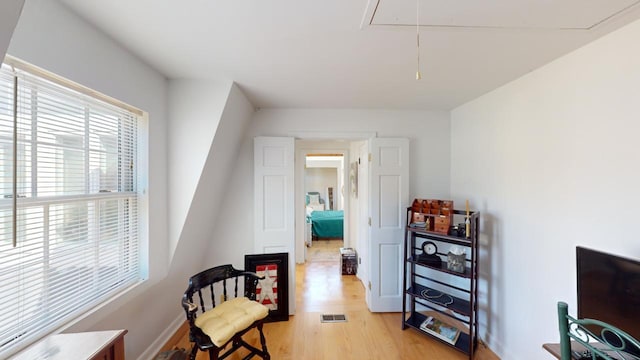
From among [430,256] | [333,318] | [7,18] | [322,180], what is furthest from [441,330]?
[322,180]

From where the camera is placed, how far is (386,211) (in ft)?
9.49

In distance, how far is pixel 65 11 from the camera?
120cm

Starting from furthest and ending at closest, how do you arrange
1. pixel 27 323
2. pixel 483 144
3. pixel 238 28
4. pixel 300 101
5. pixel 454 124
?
pixel 454 124 < pixel 300 101 < pixel 483 144 < pixel 238 28 < pixel 27 323

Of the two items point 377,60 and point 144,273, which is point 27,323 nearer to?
point 144,273

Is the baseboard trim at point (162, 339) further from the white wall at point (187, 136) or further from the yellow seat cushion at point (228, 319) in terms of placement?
the white wall at point (187, 136)

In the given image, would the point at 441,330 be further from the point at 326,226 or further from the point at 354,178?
the point at 326,226

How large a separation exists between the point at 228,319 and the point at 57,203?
1.32 m

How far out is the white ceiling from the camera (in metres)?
1.18

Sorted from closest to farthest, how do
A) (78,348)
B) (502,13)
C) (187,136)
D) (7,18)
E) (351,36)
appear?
1. (7,18)
2. (78,348)
3. (502,13)
4. (351,36)
5. (187,136)

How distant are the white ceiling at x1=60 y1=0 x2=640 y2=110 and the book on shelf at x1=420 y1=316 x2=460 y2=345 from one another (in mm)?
2293

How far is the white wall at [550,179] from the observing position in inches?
53.2

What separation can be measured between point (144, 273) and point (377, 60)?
7.58 ft

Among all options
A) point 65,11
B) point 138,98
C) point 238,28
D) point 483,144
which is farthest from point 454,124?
point 65,11

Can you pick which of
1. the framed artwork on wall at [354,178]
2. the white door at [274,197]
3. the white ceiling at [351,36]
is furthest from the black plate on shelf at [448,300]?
the white ceiling at [351,36]
